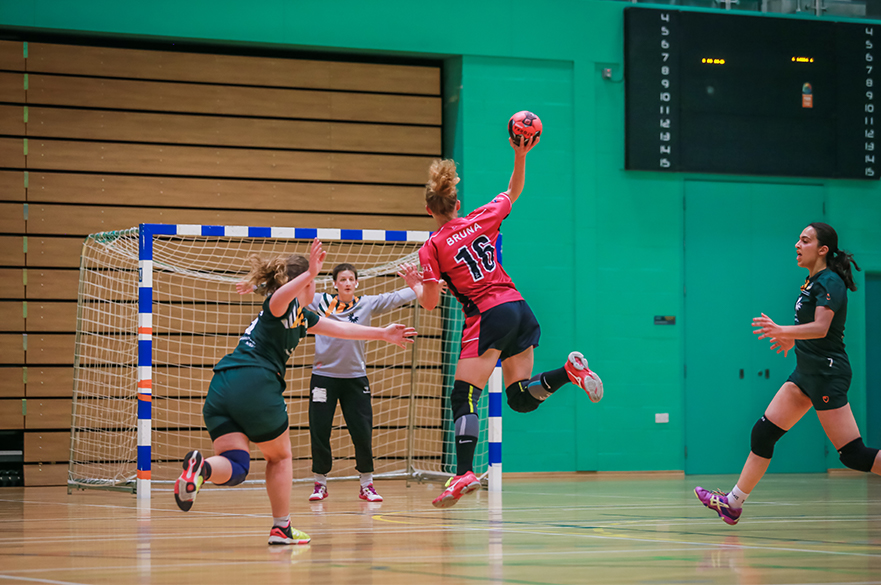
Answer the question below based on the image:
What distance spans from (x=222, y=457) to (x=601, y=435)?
8291 millimetres

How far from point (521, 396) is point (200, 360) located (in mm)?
6380

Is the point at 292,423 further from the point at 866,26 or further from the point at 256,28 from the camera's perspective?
the point at 866,26

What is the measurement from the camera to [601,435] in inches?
480

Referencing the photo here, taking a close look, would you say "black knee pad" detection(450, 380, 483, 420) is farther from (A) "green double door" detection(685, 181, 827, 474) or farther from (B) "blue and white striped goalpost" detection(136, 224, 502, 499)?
(A) "green double door" detection(685, 181, 827, 474)

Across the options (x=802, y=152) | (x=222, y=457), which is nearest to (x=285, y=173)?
(x=802, y=152)

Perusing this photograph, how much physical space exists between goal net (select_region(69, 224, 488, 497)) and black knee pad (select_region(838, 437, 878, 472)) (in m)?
4.81

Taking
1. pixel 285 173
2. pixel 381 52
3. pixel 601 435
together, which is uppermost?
pixel 381 52

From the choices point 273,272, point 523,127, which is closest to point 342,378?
point 523,127

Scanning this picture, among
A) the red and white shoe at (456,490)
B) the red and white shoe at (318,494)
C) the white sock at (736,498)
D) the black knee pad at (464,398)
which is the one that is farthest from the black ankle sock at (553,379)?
the red and white shoe at (318,494)

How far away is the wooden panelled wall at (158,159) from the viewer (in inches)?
424

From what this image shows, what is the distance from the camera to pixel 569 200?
1227 cm

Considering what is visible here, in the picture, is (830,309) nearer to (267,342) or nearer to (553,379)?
(553,379)

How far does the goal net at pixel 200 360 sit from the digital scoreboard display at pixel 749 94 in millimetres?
3550

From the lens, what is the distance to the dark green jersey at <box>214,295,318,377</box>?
470 cm
